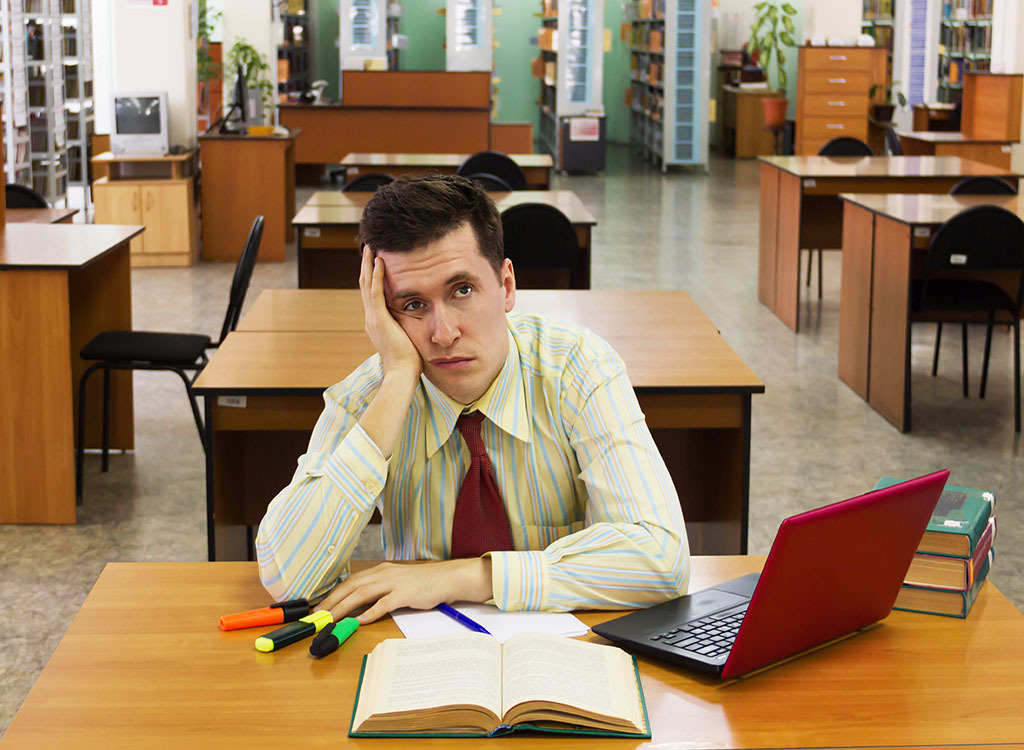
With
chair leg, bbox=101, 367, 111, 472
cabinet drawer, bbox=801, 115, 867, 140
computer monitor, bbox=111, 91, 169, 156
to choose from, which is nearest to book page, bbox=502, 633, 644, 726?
chair leg, bbox=101, 367, 111, 472

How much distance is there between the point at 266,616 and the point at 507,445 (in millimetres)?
469

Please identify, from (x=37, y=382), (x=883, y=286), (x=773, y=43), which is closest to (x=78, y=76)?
(x=37, y=382)

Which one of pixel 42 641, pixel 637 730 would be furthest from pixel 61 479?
pixel 637 730

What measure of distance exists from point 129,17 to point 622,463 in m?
7.33

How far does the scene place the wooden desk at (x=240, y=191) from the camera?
8.45m

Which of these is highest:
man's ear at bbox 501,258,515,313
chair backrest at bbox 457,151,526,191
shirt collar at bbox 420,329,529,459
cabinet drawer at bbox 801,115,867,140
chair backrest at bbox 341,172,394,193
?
cabinet drawer at bbox 801,115,867,140

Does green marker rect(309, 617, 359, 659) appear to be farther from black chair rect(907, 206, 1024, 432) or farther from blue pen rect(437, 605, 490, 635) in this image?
black chair rect(907, 206, 1024, 432)

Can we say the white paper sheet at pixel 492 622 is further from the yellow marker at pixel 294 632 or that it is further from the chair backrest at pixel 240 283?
the chair backrest at pixel 240 283

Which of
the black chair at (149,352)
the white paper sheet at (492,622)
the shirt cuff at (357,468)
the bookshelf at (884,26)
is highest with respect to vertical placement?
the bookshelf at (884,26)

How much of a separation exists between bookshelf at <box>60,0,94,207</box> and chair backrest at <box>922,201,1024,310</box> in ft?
26.0

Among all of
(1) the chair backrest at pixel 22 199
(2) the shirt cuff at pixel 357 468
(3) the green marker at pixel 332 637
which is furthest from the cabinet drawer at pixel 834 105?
(3) the green marker at pixel 332 637

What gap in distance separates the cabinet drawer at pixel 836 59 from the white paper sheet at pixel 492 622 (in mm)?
11645

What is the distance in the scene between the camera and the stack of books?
5.26 ft

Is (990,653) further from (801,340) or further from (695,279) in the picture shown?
(695,279)
